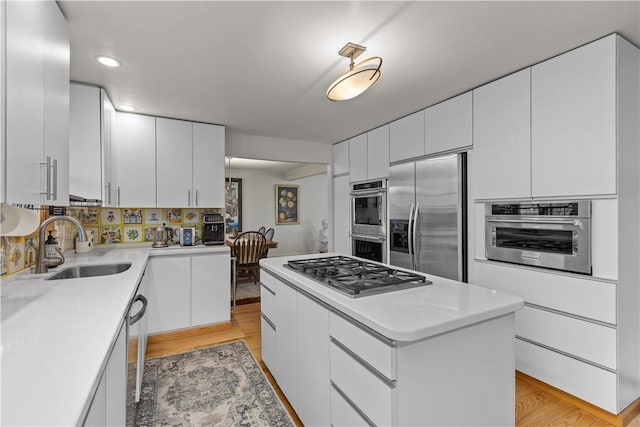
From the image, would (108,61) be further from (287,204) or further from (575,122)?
(287,204)

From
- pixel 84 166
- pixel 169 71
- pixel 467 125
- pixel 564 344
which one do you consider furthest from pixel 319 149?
pixel 564 344

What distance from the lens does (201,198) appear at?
3506 millimetres

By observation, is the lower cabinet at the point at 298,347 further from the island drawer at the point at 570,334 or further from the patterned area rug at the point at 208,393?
the island drawer at the point at 570,334

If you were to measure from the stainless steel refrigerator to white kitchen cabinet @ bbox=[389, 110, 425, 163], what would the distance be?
0.12m

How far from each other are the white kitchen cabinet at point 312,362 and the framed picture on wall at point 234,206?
5207 millimetres

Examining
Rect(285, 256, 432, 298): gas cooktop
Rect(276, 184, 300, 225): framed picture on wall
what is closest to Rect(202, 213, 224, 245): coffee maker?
Rect(285, 256, 432, 298): gas cooktop

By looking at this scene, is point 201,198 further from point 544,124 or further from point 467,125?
point 544,124

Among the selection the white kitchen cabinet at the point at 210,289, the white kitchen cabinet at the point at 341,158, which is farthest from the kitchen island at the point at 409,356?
the white kitchen cabinet at the point at 341,158

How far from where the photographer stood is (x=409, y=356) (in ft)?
3.68

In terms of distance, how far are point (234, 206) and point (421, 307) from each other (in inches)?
234

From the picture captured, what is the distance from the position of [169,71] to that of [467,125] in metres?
2.41

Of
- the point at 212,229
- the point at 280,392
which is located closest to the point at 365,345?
the point at 280,392

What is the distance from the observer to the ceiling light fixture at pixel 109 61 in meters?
2.03

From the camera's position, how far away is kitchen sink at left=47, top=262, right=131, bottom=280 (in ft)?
7.02
